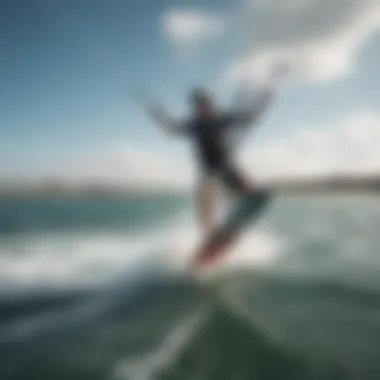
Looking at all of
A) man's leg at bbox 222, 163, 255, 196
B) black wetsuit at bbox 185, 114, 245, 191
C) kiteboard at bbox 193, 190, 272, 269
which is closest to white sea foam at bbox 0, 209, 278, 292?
kiteboard at bbox 193, 190, 272, 269

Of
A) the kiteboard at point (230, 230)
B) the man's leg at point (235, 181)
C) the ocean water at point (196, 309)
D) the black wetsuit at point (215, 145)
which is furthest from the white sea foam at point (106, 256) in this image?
the black wetsuit at point (215, 145)

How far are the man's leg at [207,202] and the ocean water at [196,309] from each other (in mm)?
494

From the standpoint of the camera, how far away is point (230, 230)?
25.8 ft

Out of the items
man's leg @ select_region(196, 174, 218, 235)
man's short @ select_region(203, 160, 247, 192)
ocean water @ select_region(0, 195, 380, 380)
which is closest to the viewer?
ocean water @ select_region(0, 195, 380, 380)

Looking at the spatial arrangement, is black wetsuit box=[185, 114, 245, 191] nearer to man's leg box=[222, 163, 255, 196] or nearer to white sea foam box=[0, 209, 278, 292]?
man's leg box=[222, 163, 255, 196]

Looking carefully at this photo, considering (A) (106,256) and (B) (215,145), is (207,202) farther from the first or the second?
(A) (106,256)

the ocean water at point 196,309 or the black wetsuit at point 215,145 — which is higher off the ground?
the black wetsuit at point 215,145

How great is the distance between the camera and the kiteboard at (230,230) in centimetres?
764

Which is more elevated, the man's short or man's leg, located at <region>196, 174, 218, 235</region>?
the man's short

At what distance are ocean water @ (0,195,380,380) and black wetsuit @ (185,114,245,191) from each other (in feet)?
4.33

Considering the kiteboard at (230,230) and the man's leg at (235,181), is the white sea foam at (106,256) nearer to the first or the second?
the kiteboard at (230,230)

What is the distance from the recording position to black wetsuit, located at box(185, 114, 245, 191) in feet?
23.5

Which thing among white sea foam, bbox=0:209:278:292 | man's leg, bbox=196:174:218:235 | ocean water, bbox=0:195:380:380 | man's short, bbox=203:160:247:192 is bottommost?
ocean water, bbox=0:195:380:380

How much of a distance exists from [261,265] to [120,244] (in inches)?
149
